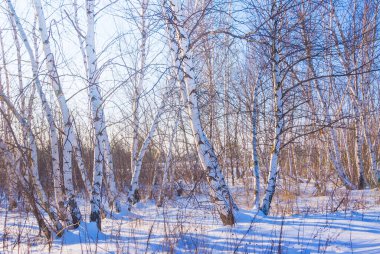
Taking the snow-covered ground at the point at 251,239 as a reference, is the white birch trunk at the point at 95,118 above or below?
above

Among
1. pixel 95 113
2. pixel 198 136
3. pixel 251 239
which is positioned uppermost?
pixel 95 113

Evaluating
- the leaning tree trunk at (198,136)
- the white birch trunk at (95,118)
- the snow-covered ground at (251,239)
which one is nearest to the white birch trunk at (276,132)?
the snow-covered ground at (251,239)

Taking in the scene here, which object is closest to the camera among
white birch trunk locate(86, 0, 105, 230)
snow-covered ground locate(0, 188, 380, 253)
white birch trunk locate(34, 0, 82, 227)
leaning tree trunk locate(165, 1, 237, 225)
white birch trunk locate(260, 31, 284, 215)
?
snow-covered ground locate(0, 188, 380, 253)

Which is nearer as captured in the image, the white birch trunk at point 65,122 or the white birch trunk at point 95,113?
the white birch trunk at point 65,122

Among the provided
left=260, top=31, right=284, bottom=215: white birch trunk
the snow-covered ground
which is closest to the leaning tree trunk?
the snow-covered ground

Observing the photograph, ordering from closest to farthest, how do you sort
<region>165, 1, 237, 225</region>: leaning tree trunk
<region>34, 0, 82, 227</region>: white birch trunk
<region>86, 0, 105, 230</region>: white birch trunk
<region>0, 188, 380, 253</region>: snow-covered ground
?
1. <region>0, 188, 380, 253</region>: snow-covered ground
2. <region>165, 1, 237, 225</region>: leaning tree trunk
3. <region>34, 0, 82, 227</region>: white birch trunk
4. <region>86, 0, 105, 230</region>: white birch trunk

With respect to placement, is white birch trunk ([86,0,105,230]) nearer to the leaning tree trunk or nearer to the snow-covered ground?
the snow-covered ground

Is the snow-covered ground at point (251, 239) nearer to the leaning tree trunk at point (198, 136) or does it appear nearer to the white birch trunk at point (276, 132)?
the leaning tree trunk at point (198, 136)

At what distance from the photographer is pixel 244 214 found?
4.93 m

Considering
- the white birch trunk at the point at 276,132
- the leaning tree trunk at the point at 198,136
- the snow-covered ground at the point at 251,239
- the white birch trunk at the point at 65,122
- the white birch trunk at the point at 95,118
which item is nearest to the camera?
the snow-covered ground at the point at 251,239

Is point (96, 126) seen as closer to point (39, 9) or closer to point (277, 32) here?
point (39, 9)

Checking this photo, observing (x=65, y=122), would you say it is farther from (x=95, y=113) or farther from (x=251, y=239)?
(x=251, y=239)

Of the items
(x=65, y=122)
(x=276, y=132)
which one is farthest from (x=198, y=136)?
(x=65, y=122)

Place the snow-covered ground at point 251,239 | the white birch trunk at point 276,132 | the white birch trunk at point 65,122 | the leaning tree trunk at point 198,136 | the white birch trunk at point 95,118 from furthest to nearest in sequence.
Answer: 1. the white birch trunk at point 276,132
2. the white birch trunk at point 95,118
3. the white birch trunk at point 65,122
4. the leaning tree trunk at point 198,136
5. the snow-covered ground at point 251,239
